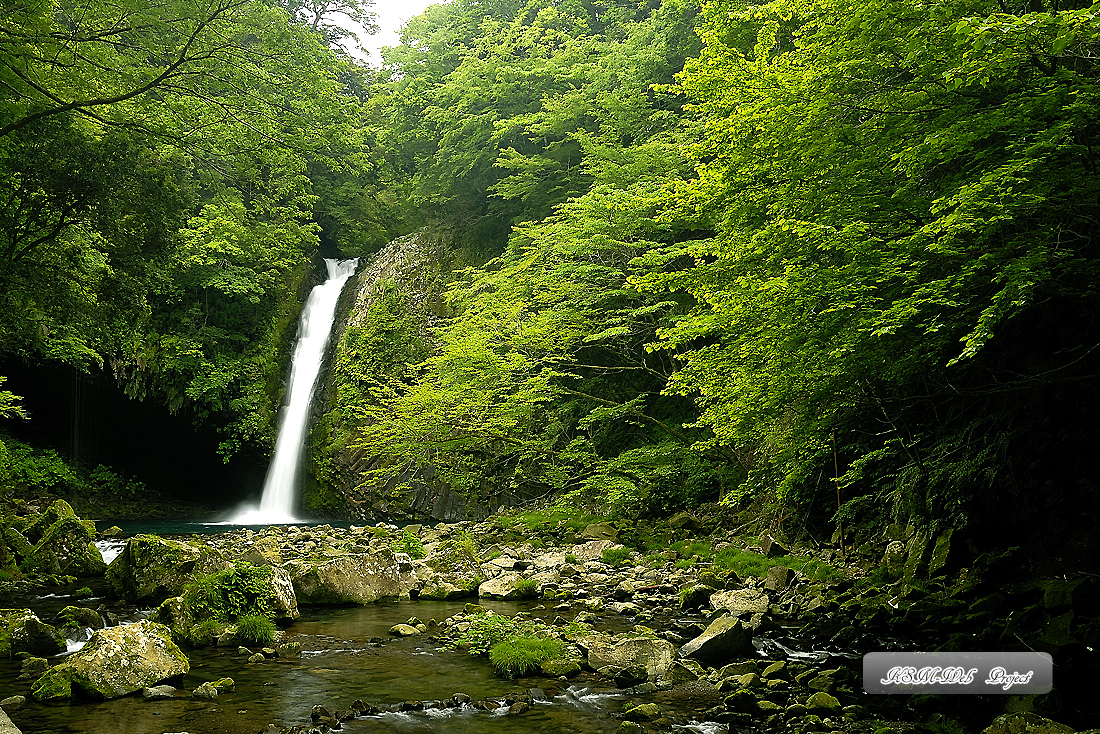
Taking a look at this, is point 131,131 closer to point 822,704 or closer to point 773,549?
point 773,549

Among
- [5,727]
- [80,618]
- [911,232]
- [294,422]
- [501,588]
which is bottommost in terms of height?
[501,588]

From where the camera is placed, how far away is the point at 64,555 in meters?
10.1

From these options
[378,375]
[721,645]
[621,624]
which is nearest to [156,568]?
[621,624]

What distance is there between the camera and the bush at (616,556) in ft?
35.4

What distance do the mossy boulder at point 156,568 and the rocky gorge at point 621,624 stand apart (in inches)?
0.8

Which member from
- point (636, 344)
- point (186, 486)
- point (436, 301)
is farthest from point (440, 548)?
point (186, 486)

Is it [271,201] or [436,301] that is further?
[436,301]

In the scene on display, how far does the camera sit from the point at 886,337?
5.31 metres

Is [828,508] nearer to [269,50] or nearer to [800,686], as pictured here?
[800,686]

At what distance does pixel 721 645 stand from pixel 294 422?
56.4 ft

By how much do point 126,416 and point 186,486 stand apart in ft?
8.99

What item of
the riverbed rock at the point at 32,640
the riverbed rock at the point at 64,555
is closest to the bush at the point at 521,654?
the riverbed rock at the point at 32,640


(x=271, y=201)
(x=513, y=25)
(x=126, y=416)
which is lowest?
(x=126, y=416)

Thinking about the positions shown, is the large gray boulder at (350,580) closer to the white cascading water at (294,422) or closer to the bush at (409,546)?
the bush at (409,546)
